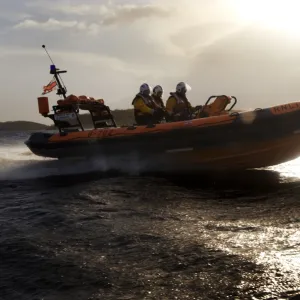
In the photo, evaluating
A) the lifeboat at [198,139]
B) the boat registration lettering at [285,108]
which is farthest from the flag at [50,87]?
the boat registration lettering at [285,108]

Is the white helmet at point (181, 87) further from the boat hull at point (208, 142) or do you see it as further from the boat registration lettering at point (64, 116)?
the boat registration lettering at point (64, 116)

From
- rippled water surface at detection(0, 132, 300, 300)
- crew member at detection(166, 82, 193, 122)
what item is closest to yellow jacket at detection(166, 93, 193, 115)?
crew member at detection(166, 82, 193, 122)

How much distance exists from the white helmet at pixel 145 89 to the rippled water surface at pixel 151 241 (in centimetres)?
256

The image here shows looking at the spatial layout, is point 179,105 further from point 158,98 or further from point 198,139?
point 198,139

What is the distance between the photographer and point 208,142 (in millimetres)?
7793

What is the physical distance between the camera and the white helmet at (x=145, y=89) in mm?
8883

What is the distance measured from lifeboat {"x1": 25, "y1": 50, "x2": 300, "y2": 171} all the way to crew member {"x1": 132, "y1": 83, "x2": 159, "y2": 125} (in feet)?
1.96

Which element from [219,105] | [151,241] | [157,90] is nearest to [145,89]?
[157,90]

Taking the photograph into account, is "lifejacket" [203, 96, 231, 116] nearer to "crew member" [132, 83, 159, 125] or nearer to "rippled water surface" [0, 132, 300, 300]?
"crew member" [132, 83, 159, 125]

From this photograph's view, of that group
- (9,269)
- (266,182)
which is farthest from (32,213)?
(266,182)

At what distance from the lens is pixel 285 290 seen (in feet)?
8.84

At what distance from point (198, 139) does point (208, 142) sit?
0.19 meters

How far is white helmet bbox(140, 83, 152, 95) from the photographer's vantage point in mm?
8883

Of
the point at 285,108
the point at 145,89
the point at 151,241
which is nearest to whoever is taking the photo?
the point at 151,241
